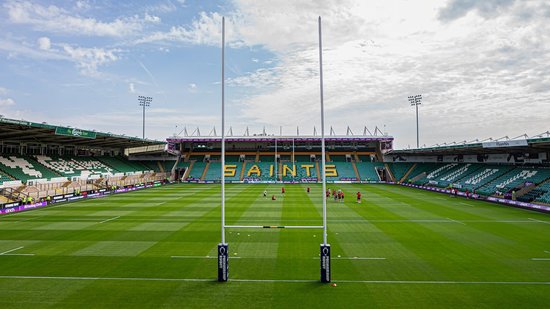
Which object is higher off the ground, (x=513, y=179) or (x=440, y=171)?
(x=440, y=171)

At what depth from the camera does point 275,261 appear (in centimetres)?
1441

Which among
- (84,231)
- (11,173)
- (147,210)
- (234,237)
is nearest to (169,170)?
(11,173)

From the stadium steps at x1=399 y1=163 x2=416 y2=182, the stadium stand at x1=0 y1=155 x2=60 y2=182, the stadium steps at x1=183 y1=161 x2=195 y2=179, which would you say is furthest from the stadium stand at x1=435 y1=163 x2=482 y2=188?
the stadium stand at x1=0 y1=155 x2=60 y2=182

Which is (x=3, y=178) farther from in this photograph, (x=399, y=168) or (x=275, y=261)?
(x=399, y=168)

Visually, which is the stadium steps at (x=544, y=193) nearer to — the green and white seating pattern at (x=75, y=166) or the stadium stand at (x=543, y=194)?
the stadium stand at (x=543, y=194)

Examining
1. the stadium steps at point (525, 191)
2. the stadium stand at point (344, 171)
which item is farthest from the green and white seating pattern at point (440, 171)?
the stadium steps at point (525, 191)

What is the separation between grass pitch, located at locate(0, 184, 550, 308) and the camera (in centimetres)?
1068

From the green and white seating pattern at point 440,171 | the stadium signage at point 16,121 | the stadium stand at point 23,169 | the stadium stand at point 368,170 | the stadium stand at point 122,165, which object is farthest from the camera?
the stadium stand at point 368,170

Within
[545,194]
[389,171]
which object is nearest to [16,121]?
[545,194]

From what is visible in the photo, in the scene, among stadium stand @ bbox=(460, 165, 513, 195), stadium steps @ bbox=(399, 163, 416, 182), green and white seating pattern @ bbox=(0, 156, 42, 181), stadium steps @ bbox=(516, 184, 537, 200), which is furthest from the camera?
stadium steps @ bbox=(399, 163, 416, 182)

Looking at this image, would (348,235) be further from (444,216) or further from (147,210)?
(147,210)

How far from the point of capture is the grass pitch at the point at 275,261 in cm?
1068

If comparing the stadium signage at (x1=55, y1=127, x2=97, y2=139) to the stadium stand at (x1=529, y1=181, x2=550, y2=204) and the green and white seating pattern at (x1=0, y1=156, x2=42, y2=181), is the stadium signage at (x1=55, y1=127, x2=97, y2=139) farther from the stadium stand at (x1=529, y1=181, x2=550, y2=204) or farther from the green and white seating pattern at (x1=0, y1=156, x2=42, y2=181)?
the stadium stand at (x1=529, y1=181, x2=550, y2=204)

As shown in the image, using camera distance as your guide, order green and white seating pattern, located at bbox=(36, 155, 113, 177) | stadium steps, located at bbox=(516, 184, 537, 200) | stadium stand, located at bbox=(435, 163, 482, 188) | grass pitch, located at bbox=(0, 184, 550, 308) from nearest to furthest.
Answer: grass pitch, located at bbox=(0, 184, 550, 308) → stadium steps, located at bbox=(516, 184, 537, 200) → green and white seating pattern, located at bbox=(36, 155, 113, 177) → stadium stand, located at bbox=(435, 163, 482, 188)
